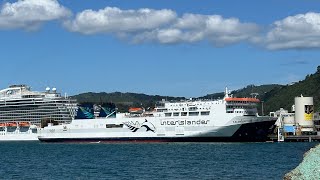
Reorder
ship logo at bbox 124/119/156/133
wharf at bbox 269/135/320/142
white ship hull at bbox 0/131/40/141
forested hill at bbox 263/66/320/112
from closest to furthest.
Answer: ship logo at bbox 124/119/156/133
wharf at bbox 269/135/320/142
white ship hull at bbox 0/131/40/141
forested hill at bbox 263/66/320/112

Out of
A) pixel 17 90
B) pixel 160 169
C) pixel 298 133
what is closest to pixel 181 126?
pixel 298 133

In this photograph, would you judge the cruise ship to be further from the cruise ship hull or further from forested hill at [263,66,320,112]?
forested hill at [263,66,320,112]

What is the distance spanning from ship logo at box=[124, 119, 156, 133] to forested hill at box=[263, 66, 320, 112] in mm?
71034

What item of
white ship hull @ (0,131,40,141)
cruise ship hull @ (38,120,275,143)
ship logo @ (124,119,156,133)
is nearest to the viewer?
cruise ship hull @ (38,120,275,143)

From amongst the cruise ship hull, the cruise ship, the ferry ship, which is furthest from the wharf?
the cruise ship

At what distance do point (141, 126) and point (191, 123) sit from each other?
977 centimetres

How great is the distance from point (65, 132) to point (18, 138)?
2573 centimetres

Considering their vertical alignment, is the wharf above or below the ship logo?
below

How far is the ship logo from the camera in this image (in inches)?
4061

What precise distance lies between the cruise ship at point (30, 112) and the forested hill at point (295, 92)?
60426 millimetres

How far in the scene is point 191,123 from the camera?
99250 millimetres

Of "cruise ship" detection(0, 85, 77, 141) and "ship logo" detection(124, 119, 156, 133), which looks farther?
"cruise ship" detection(0, 85, 77, 141)

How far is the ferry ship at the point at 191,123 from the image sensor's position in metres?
96.9

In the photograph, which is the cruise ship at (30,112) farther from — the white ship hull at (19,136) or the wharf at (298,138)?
the wharf at (298,138)
